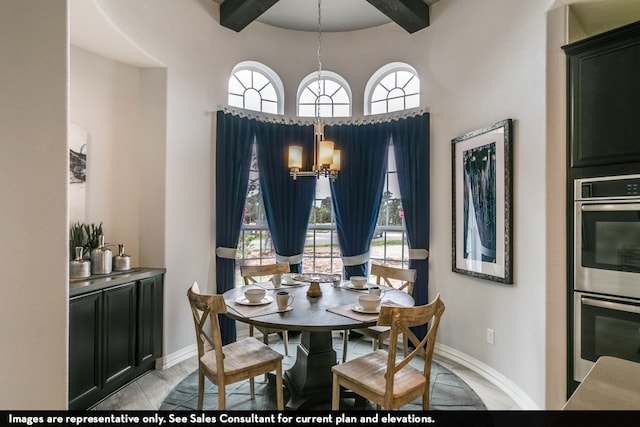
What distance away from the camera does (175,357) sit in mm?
3023

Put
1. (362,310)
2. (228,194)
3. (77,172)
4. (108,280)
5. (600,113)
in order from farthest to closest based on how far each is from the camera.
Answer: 1. (228,194)
2. (77,172)
3. (108,280)
4. (362,310)
5. (600,113)

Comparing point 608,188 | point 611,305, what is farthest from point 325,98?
point 611,305

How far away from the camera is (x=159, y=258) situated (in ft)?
9.79

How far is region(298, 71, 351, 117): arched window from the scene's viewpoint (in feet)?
13.2

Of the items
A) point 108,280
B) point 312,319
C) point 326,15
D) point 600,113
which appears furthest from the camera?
point 326,15

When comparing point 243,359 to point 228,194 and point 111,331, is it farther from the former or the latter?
point 228,194

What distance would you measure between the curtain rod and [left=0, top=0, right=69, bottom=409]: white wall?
6.82 ft

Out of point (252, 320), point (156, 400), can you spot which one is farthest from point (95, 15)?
point (156, 400)

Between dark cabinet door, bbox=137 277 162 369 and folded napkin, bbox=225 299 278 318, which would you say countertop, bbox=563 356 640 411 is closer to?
folded napkin, bbox=225 299 278 318

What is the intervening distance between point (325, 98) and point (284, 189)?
1.28m

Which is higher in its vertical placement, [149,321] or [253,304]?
[253,304]

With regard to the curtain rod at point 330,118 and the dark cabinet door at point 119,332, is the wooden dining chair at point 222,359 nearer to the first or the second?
the dark cabinet door at point 119,332

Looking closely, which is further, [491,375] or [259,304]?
[491,375]

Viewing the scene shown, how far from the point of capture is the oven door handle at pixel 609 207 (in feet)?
5.61
